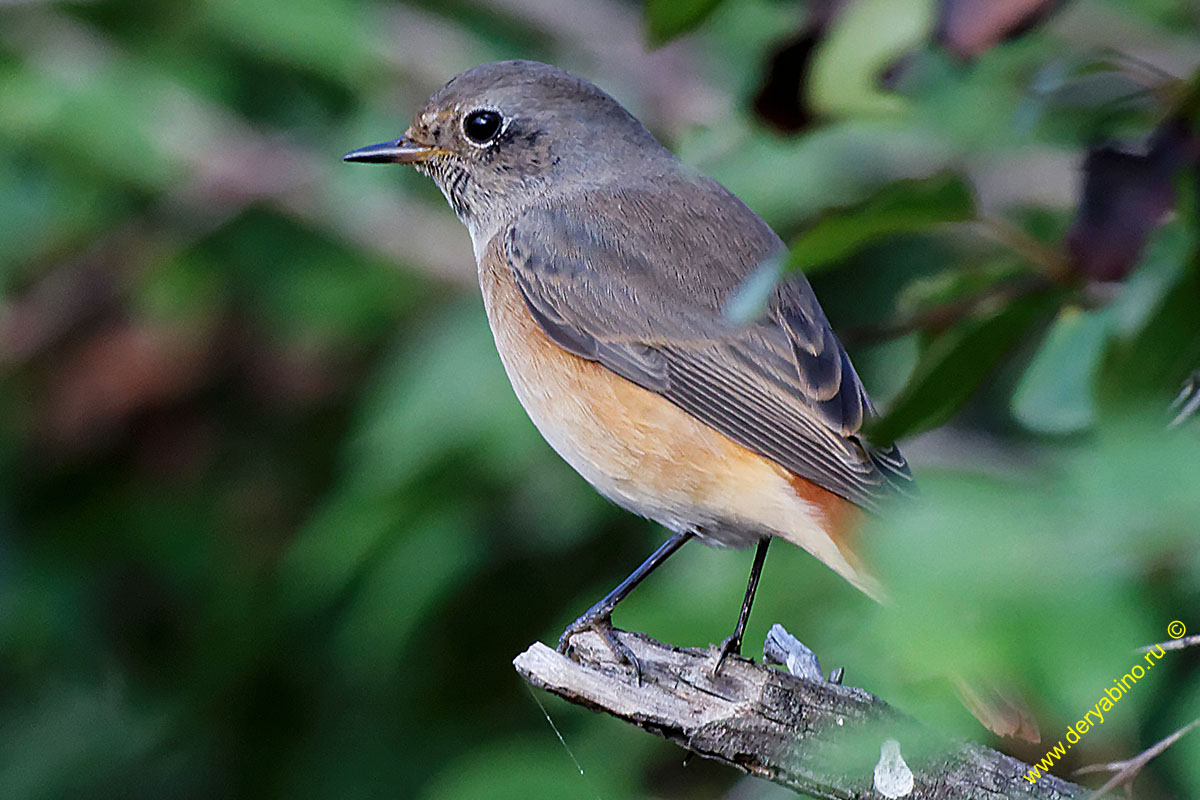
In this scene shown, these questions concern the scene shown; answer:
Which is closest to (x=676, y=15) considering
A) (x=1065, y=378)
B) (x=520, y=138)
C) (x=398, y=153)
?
(x=1065, y=378)

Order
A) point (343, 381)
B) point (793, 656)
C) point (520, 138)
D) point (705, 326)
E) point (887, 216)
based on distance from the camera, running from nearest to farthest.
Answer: point (887, 216) → point (793, 656) → point (705, 326) → point (520, 138) → point (343, 381)

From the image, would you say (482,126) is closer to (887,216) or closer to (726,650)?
(726,650)

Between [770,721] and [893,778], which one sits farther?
[770,721]

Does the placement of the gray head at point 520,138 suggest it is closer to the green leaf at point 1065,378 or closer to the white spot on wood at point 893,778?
→ the green leaf at point 1065,378

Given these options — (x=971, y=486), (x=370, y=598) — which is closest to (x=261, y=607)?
(x=370, y=598)

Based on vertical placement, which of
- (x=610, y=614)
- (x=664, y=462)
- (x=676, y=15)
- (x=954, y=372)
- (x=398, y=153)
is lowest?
(x=610, y=614)

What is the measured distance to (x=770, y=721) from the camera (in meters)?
2.40

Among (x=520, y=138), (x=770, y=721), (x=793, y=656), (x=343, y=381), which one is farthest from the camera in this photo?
(x=343, y=381)

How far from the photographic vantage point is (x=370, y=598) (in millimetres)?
4219

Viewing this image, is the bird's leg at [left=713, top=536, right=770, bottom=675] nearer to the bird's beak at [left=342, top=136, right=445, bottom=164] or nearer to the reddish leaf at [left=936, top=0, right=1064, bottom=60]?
the reddish leaf at [left=936, top=0, right=1064, bottom=60]

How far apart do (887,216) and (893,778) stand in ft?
3.08

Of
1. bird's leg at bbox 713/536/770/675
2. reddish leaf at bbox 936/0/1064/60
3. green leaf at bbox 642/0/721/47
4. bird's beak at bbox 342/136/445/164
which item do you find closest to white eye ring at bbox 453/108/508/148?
bird's beak at bbox 342/136/445/164

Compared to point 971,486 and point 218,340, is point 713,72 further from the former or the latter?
point 971,486

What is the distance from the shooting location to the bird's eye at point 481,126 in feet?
12.0
